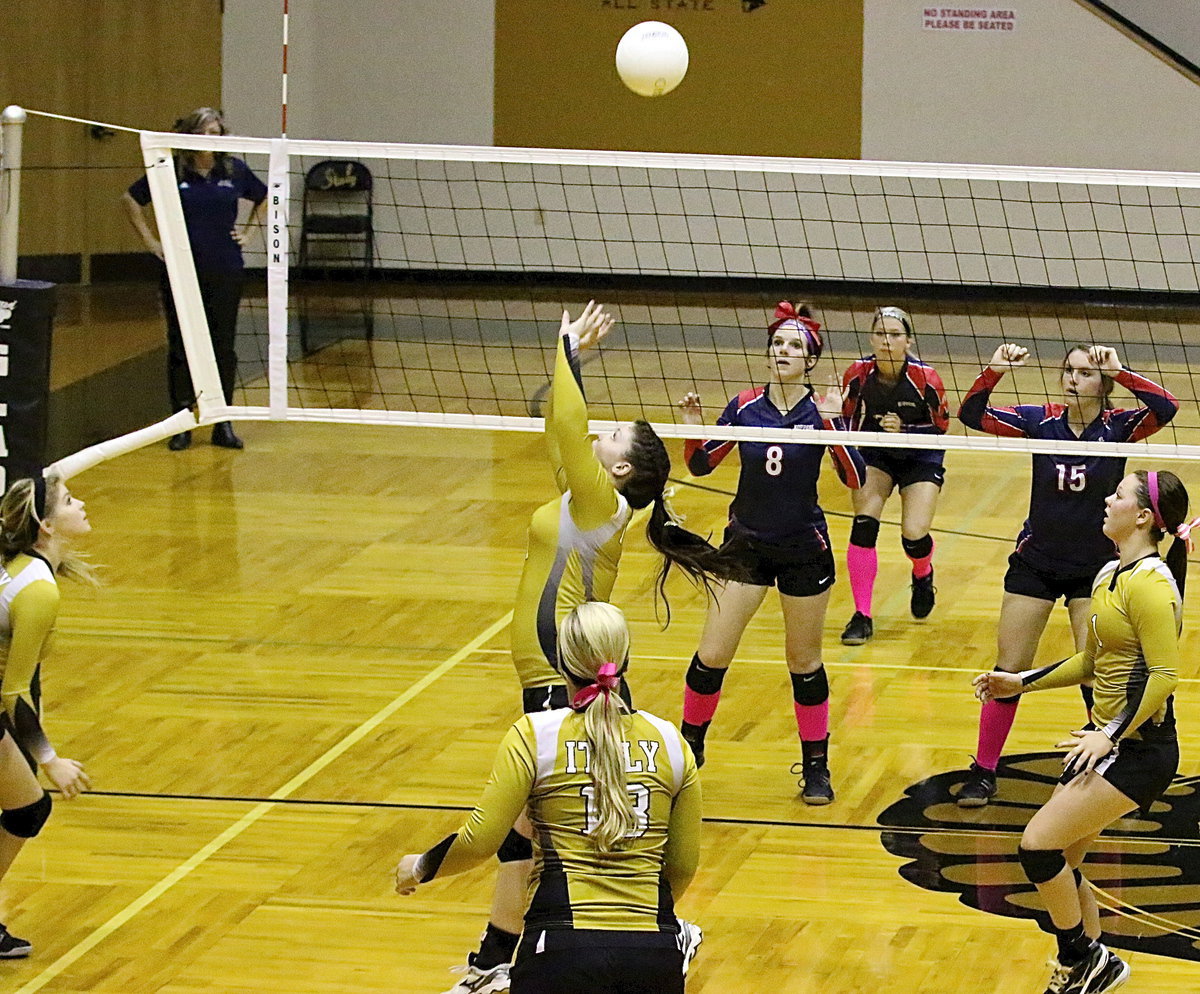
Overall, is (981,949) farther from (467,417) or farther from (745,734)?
(467,417)

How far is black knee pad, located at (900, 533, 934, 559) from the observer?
905 cm

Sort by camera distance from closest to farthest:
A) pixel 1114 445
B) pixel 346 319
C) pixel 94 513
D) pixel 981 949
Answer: pixel 981 949 < pixel 1114 445 < pixel 94 513 < pixel 346 319

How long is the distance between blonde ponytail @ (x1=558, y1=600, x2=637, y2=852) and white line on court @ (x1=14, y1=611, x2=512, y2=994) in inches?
84.3

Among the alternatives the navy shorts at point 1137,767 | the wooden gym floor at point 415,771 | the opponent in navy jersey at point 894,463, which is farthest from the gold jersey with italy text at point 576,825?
the opponent in navy jersey at point 894,463

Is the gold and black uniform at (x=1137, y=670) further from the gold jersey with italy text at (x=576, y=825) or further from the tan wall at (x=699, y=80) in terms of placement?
the tan wall at (x=699, y=80)

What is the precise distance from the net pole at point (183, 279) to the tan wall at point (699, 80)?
12.9 m

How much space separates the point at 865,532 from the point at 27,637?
4693 millimetres

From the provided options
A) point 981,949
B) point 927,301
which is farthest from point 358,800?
point 927,301

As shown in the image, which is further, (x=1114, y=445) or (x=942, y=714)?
(x=942, y=714)

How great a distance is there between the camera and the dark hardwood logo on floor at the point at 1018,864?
229 inches

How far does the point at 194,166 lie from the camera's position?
1234 cm

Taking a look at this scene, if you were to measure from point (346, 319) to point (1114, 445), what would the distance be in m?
13.0

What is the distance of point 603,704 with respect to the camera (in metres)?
3.98

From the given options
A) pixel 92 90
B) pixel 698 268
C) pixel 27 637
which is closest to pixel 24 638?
pixel 27 637
